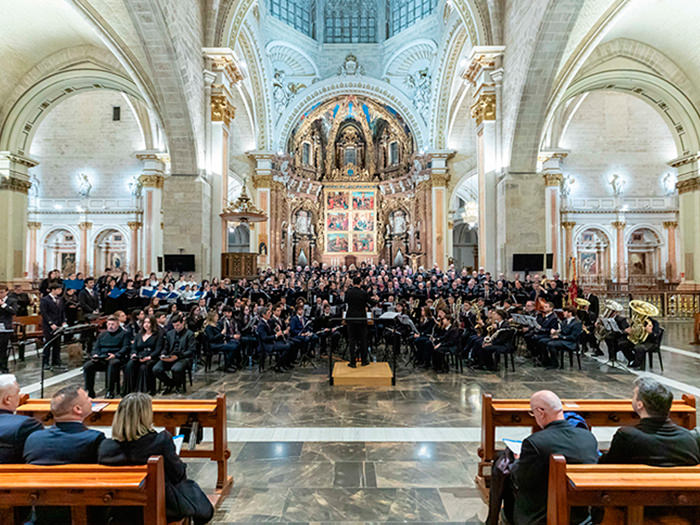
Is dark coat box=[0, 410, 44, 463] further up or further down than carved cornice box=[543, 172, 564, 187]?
further down

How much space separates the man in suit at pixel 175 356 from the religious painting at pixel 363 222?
80.5 ft

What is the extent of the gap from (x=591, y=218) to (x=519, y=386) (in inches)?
865

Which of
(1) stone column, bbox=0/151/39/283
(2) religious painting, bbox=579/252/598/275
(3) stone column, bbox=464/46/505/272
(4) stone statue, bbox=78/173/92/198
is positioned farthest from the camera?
(2) religious painting, bbox=579/252/598/275

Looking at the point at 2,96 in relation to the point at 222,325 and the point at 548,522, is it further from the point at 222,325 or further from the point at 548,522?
the point at 548,522

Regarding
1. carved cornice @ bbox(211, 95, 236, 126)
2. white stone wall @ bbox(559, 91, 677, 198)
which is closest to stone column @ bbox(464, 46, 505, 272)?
carved cornice @ bbox(211, 95, 236, 126)

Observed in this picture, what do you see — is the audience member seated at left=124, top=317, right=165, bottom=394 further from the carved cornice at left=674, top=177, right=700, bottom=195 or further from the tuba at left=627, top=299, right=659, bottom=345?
the carved cornice at left=674, top=177, right=700, bottom=195

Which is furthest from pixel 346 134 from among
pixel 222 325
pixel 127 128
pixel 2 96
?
pixel 222 325

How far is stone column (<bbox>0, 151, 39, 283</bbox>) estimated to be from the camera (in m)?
15.3

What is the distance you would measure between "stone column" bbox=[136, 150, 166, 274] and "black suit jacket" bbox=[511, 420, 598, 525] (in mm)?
19378

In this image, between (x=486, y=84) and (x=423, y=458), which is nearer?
(x=423, y=458)

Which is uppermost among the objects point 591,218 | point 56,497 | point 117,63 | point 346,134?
point 346,134

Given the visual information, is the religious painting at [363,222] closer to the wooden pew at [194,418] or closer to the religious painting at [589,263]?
the religious painting at [589,263]

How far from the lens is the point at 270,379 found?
22.4 ft

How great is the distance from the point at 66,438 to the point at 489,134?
13.4 meters
